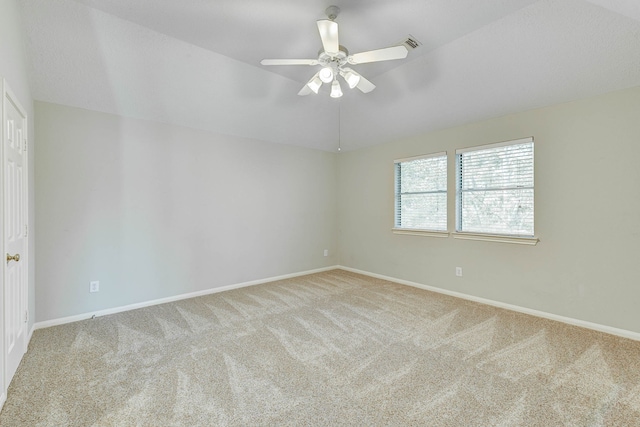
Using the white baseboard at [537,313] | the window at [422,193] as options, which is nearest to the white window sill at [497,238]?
the window at [422,193]

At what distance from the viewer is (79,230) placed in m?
3.27

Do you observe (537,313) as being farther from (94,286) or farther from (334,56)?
(94,286)

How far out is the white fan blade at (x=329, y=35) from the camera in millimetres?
2017

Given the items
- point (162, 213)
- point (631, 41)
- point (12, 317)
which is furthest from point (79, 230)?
point (631, 41)

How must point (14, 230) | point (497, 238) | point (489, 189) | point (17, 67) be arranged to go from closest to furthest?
point (14, 230)
point (17, 67)
point (497, 238)
point (489, 189)

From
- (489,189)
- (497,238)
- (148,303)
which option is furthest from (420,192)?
(148,303)

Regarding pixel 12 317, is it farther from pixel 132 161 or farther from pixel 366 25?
pixel 366 25

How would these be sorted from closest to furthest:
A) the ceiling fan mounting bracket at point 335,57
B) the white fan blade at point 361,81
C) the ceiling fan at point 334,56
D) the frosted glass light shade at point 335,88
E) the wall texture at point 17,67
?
the wall texture at point 17,67
the ceiling fan at point 334,56
the ceiling fan mounting bracket at point 335,57
the white fan blade at point 361,81
the frosted glass light shade at point 335,88

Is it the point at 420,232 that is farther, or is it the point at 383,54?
the point at 420,232

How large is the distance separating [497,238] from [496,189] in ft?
2.05

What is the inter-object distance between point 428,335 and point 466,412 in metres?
1.10

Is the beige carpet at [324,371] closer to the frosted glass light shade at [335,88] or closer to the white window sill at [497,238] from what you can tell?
the white window sill at [497,238]

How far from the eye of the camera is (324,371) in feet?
7.38

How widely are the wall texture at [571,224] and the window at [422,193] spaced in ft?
0.61
